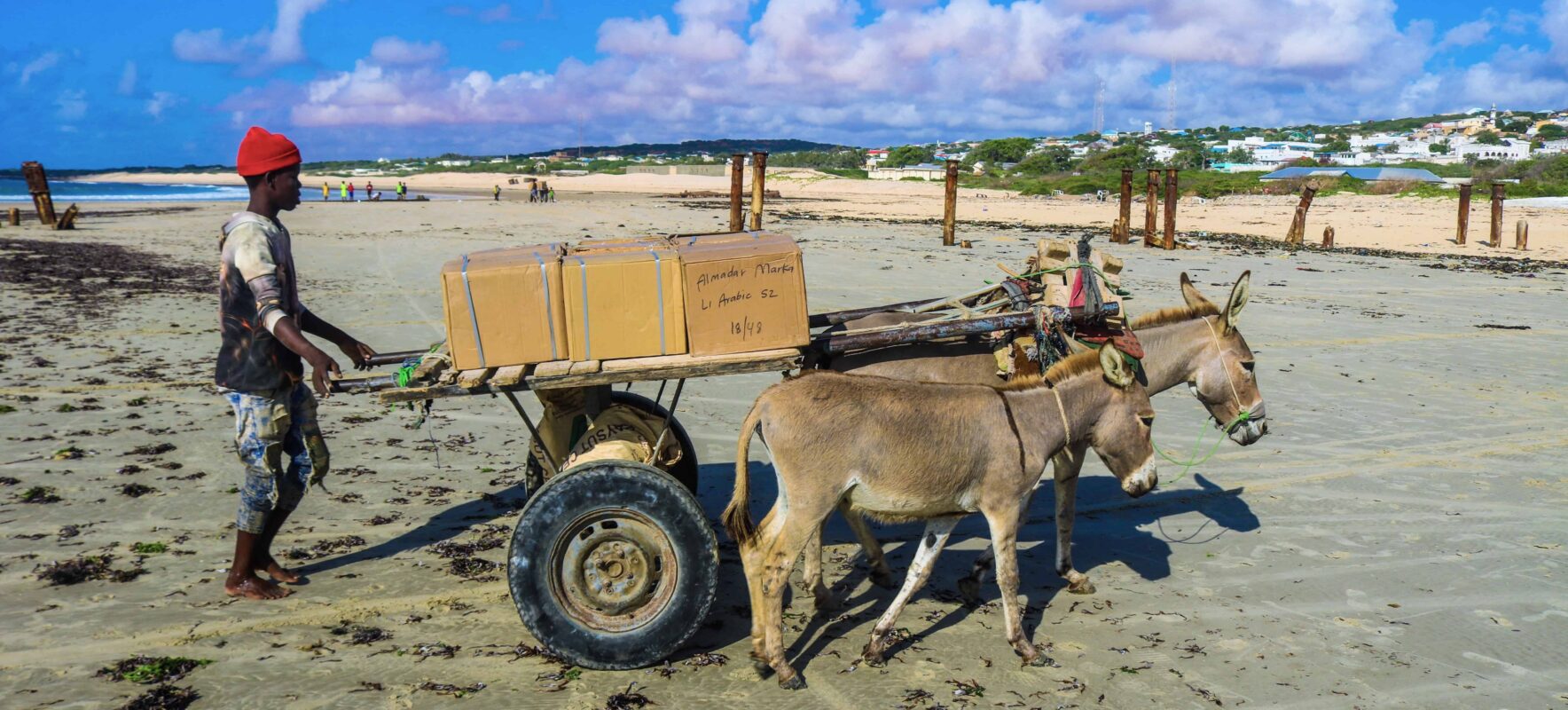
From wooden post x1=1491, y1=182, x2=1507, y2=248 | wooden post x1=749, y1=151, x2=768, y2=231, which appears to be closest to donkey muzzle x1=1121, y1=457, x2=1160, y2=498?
wooden post x1=749, y1=151, x2=768, y2=231

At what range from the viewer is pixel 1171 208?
25.1 metres

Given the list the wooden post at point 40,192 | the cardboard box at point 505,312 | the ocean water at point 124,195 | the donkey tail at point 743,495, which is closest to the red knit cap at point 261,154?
the cardboard box at point 505,312

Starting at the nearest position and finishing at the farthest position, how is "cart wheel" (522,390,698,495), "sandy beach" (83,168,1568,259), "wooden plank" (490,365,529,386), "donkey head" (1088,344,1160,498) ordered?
"wooden plank" (490,365,529,386) → "donkey head" (1088,344,1160,498) → "cart wheel" (522,390,698,495) → "sandy beach" (83,168,1568,259)

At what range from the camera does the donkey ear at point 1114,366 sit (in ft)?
17.8

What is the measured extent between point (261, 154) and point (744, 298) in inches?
110

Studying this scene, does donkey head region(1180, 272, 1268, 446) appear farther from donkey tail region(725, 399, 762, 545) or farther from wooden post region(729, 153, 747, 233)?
wooden post region(729, 153, 747, 233)

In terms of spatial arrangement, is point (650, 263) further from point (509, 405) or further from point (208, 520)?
point (509, 405)

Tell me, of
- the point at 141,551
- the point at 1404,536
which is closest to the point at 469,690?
the point at 141,551

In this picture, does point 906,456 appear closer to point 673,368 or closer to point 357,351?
point 673,368

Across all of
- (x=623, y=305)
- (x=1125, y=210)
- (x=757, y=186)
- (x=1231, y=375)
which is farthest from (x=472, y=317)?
(x=1125, y=210)

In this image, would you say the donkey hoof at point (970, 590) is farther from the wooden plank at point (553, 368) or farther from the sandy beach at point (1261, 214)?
the sandy beach at point (1261, 214)

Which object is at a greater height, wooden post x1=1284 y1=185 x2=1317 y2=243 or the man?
wooden post x1=1284 y1=185 x2=1317 y2=243

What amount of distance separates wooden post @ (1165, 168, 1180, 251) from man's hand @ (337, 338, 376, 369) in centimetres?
2267

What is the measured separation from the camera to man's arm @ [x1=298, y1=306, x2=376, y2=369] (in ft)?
18.8
